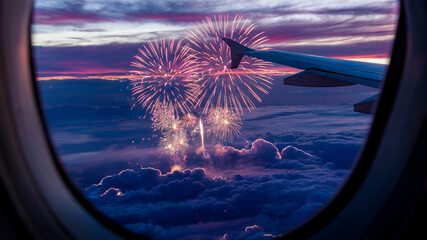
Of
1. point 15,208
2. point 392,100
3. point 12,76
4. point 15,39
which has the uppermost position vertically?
point 15,39

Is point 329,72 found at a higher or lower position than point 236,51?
lower

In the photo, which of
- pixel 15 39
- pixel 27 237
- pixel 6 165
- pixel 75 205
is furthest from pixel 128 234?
pixel 15 39

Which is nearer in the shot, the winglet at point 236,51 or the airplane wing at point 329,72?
the airplane wing at point 329,72

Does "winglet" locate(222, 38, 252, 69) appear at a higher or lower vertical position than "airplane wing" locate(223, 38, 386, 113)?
higher

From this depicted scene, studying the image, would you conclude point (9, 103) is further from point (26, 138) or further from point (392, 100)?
point (392, 100)

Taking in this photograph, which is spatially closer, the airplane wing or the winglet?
the airplane wing

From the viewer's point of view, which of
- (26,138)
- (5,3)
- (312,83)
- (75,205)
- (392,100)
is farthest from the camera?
(312,83)

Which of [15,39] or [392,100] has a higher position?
[15,39]

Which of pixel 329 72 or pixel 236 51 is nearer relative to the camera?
pixel 329 72
